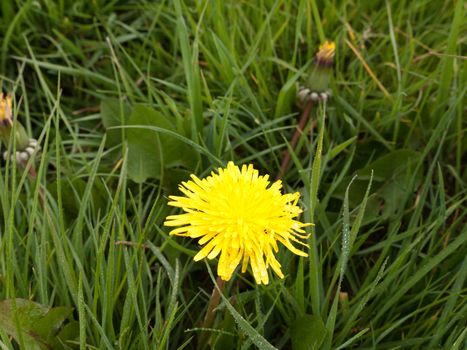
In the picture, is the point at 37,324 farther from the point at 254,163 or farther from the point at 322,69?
the point at 322,69

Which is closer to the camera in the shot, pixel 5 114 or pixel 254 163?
pixel 5 114

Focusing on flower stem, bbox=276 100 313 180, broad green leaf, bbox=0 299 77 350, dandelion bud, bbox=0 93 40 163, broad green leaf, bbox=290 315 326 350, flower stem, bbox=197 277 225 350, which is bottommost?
broad green leaf, bbox=0 299 77 350

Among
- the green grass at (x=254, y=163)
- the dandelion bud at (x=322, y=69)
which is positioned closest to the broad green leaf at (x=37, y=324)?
the green grass at (x=254, y=163)

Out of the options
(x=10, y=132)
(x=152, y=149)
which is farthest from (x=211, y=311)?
(x=10, y=132)

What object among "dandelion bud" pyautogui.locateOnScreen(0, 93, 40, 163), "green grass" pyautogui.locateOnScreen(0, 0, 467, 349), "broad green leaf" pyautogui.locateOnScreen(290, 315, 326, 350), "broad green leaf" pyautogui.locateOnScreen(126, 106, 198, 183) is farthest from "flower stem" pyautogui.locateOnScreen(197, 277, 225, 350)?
"dandelion bud" pyautogui.locateOnScreen(0, 93, 40, 163)

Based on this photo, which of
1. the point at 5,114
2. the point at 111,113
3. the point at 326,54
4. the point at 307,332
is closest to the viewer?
the point at 307,332

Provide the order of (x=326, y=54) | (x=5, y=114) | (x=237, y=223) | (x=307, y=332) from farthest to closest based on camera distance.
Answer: (x=326, y=54)
(x=5, y=114)
(x=307, y=332)
(x=237, y=223)

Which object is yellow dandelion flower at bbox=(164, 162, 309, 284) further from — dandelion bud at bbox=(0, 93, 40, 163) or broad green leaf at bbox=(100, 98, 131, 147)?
broad green leaf at bbox=(100, 98, 131, 147)
